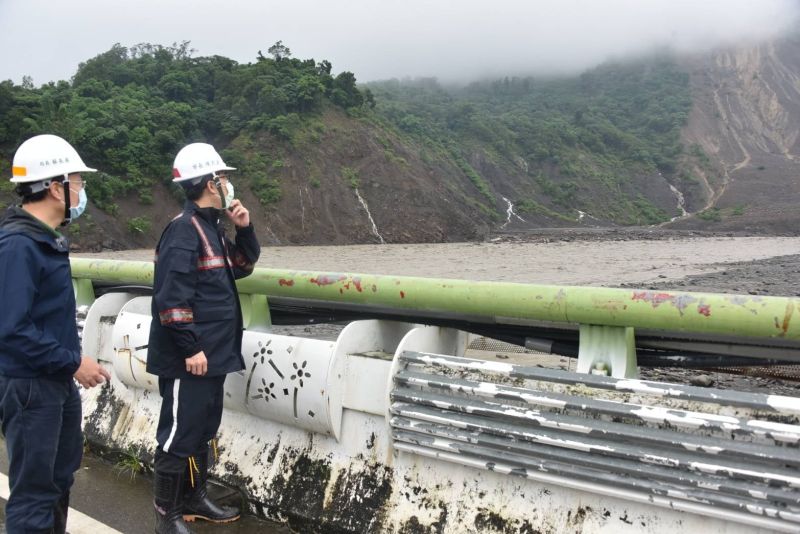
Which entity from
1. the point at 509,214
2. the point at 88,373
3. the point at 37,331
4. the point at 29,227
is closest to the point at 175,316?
the point at 88,373

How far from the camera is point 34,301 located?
2.52 metres

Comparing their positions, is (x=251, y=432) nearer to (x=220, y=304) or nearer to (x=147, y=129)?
(x=220, y=304)

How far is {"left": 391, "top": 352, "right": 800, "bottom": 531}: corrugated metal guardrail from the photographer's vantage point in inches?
82.6

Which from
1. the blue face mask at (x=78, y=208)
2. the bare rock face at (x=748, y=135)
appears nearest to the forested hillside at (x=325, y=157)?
the bare rock face at (x=748, y=135)

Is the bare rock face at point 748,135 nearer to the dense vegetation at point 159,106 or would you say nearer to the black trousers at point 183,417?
the dense vegetation at point 159,106

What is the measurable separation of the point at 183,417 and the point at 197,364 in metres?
0.30

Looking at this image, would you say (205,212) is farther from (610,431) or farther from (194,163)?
(610,431)

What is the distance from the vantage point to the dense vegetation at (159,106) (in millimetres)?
43375

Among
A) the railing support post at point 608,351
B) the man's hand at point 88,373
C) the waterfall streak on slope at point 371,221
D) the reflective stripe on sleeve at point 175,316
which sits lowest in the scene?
the man's hand at point 88,373

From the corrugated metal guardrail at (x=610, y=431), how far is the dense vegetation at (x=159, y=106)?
1704 inches

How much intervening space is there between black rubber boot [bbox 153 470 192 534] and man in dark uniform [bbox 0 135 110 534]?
0.41 metres

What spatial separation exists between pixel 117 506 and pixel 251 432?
26.8 inches

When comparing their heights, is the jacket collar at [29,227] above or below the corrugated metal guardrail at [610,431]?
above

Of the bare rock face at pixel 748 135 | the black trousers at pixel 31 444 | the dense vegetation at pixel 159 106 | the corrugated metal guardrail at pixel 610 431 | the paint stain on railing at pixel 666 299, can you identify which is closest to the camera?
the corrugated metal guardrail at pixel 610 431
